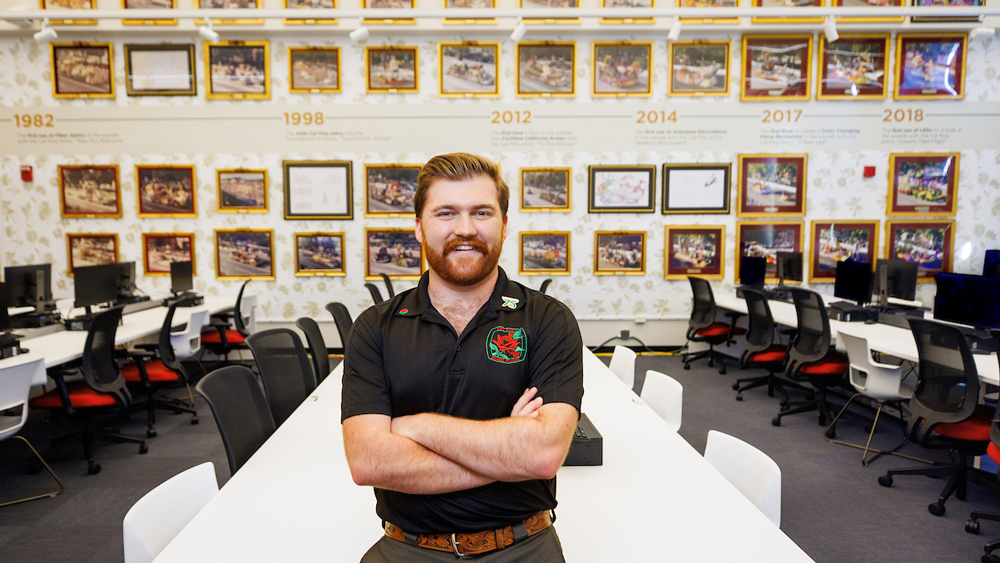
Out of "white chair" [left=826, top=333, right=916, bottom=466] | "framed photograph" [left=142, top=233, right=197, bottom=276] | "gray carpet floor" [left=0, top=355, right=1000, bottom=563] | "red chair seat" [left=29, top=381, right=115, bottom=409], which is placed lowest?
"gray carpet floor" [left=0, top=355, right=1000, bottom=563]

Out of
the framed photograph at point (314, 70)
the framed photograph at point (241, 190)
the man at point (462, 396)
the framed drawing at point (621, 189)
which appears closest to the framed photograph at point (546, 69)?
the framed drawing at point (621, 189)

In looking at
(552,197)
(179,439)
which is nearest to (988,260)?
(552,197)

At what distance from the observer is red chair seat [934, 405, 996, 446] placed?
2.72 meters

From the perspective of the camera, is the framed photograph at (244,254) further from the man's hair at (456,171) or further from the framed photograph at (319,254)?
the man's hair at (456,171)

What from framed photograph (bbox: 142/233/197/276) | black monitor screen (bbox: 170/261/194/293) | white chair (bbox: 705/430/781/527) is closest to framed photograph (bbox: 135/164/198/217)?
framed photograph (bbox: 142/233/197/276)

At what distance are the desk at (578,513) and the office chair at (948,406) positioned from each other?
203 centimetres

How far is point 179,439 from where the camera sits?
12.7 feet

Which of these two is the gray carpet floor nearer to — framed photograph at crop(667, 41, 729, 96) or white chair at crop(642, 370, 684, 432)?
white chair at crop(642, 370, 684, 432)

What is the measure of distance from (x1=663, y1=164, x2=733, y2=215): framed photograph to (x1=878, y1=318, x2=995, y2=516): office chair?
11.3 ft

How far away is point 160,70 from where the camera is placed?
5.95m

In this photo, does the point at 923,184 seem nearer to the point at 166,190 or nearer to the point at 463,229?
the point at 463,229

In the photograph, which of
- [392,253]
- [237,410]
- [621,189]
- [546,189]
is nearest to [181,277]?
Result: [392,253]

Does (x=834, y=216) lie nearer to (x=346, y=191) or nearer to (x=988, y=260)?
(x=988, y=260)

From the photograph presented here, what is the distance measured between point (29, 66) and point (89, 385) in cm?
495
